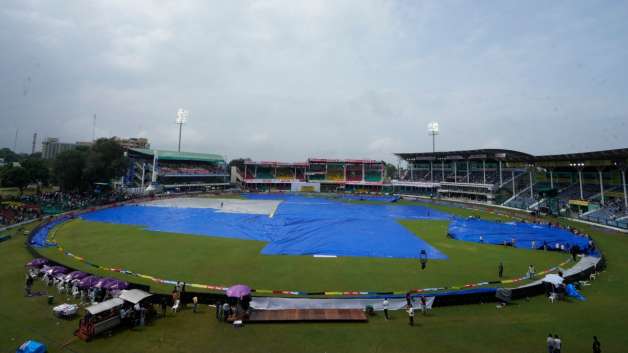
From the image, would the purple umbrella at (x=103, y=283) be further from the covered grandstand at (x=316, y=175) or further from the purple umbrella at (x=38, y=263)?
the covered grandstand at (x=316, y=175)

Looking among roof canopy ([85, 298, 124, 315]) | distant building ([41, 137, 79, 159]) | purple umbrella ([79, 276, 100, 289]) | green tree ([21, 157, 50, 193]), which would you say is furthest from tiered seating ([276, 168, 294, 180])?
distant building ([41, 137, 79, 159])

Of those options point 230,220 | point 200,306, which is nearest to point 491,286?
point 200,306

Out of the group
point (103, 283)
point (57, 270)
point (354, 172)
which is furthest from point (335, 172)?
point (103, 283)

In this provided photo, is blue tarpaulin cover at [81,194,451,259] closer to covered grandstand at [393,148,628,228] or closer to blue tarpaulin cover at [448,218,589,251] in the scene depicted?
blue tarpaulin cover at [448,218,589,251]

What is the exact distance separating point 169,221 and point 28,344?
30.1 m

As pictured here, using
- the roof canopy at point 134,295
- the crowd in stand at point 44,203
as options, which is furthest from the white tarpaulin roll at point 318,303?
the crowd in stand at point 44,203

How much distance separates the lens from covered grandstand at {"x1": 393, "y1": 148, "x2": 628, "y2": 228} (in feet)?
139

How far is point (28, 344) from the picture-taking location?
32.8 feet

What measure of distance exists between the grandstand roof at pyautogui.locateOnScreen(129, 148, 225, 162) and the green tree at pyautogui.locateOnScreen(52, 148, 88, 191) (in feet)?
58.7

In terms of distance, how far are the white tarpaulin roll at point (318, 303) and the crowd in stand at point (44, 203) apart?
37560mm

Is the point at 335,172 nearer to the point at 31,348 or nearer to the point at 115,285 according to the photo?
the point at 115,285

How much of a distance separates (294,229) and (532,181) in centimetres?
5719

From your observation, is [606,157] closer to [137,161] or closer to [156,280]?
[156,280]

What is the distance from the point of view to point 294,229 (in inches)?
1342
